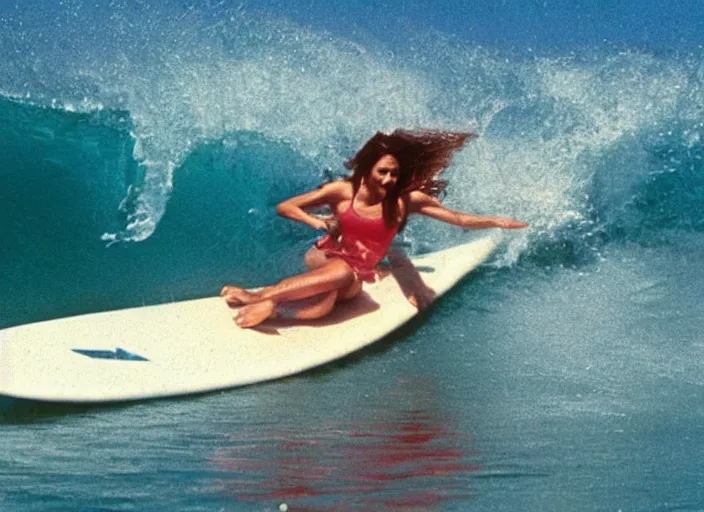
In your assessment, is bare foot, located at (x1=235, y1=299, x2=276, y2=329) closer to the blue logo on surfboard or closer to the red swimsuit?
the red swimsuit

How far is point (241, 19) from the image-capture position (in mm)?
5125

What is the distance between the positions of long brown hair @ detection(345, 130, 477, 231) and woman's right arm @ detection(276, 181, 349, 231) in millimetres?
56

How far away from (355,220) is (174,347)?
74 cm

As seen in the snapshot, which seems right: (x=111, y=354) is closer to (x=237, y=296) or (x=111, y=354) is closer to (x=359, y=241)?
(x=237, y=296)

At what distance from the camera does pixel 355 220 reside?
3586 mm

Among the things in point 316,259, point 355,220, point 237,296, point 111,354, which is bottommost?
point 111,354

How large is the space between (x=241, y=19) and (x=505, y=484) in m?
3.33

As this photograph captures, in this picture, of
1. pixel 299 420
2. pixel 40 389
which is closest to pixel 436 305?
pixel 299 420

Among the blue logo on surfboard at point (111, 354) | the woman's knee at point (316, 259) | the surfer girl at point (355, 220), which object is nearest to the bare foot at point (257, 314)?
the surfer girl at point (355, 220)

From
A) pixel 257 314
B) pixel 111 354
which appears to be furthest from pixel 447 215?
pixel 111 354

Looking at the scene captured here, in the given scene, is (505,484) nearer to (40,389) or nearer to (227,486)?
(227,486)

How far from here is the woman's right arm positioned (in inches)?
140

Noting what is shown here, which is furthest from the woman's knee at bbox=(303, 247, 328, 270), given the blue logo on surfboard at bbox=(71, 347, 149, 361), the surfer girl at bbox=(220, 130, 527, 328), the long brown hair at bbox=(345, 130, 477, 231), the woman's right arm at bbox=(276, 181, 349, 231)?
the blue logo on surfboard at bbox=(71, 347, 149, 361)

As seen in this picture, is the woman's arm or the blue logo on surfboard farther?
the woman's arm
